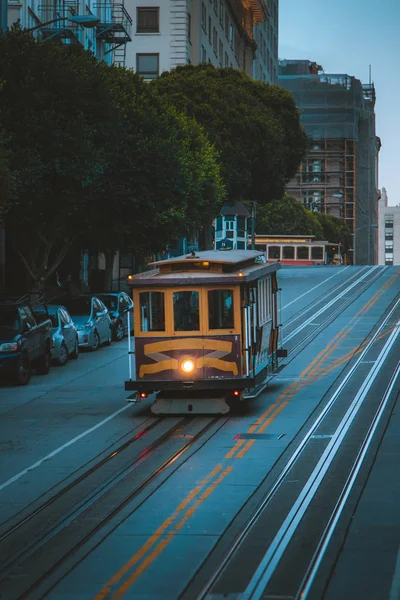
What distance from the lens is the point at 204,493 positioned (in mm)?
14578

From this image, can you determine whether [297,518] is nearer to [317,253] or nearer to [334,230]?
[317,253]

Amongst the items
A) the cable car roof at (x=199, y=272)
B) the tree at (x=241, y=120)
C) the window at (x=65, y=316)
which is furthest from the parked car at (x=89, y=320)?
the tree at (x=241, y=120)

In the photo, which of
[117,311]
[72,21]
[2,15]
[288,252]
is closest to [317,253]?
[288,252]

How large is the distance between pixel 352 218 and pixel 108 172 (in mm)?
124811

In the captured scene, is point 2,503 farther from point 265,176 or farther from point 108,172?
point 265,176

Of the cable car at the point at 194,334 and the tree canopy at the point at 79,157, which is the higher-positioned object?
the tree canopy at the point at 79,157

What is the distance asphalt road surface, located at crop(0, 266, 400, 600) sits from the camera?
10477 millimetres

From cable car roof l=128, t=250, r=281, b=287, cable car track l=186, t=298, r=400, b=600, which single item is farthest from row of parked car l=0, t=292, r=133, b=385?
cable car track l=186, t=298, r=400, b=600

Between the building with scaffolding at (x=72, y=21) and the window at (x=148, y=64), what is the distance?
7.45 m

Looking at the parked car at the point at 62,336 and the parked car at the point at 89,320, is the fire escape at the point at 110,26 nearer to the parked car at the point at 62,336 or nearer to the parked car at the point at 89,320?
the parked car at the point at 89,320

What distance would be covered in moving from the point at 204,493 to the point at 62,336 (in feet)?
57.0

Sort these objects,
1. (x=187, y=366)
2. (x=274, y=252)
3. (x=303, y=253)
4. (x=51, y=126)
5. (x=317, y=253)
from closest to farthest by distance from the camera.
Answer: (x=187, y=366), (x=51, y=126), (x=317, y=253), (x=274, y=252), (x=303, y=253)

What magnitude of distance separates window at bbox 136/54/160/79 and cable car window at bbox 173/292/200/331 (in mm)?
57366

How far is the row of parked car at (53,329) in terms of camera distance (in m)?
26.7
